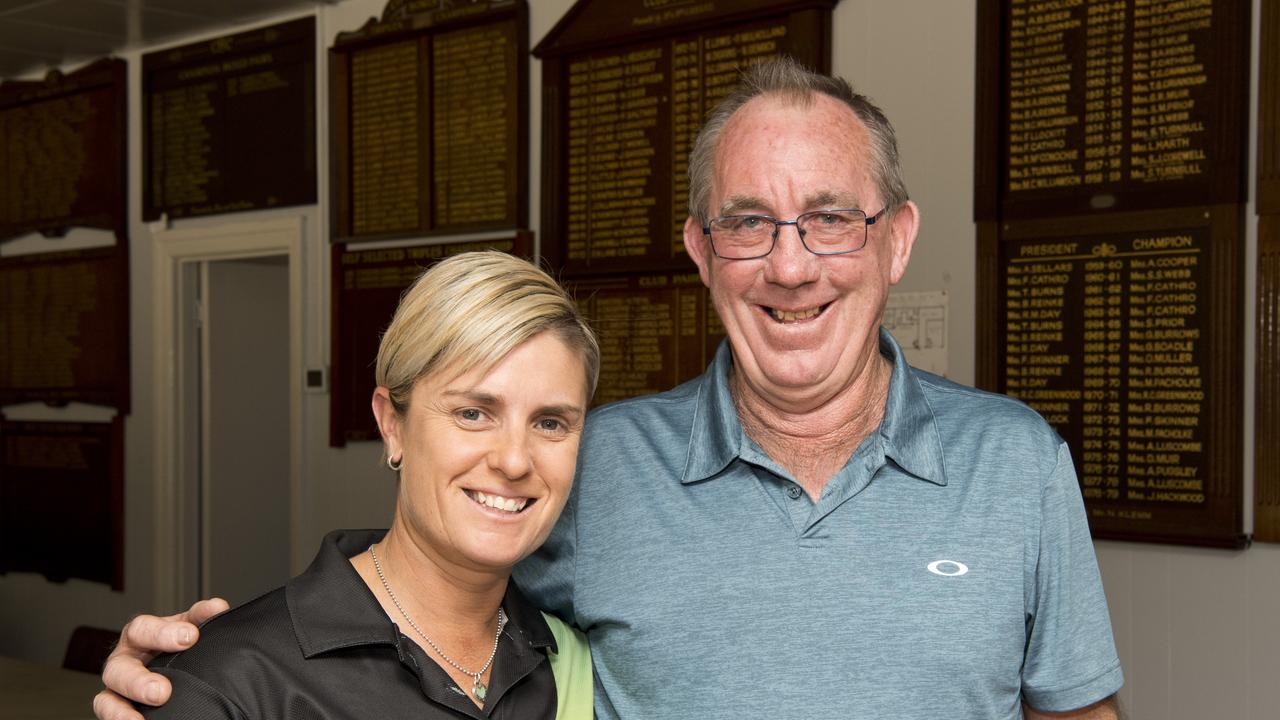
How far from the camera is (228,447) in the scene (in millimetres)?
5660

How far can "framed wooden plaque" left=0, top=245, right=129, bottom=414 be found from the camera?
18.9 ft

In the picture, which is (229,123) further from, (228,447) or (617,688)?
(617,688)

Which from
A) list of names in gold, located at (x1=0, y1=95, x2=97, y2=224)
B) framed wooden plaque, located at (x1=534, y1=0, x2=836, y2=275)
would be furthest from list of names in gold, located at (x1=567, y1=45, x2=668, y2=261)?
list of names in gold, located at (x1=0, y1=95, x2=97, y2=224)

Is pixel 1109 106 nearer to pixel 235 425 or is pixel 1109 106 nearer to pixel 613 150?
pixel 613 150

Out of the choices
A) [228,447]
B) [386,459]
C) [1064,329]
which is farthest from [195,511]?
[386,459]

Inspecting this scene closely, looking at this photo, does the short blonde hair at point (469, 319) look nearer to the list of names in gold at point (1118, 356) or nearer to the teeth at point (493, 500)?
the teeth at point (493, 500)

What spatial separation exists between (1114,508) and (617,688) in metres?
1.87

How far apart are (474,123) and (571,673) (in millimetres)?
3103

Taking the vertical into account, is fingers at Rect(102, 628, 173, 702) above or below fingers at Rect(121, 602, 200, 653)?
below

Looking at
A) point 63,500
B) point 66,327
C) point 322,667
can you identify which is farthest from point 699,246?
point 63,500

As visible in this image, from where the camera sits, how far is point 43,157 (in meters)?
5.98

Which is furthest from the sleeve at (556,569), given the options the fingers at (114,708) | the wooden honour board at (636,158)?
the wooden honour board at (636,158)

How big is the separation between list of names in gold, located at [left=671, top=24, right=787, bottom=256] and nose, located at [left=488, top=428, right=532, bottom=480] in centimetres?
235

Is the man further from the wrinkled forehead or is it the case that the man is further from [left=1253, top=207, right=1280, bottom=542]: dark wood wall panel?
[left=1253, top=207, right=1280, bottom=542]: dark wood wall panel
